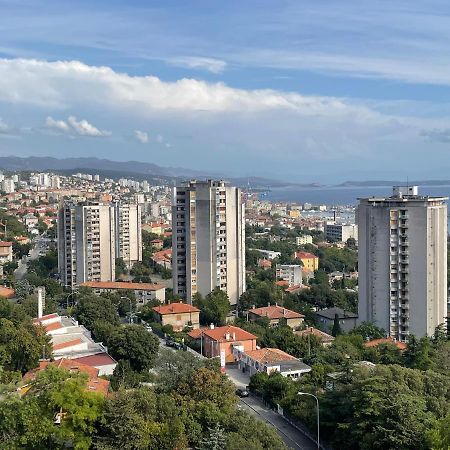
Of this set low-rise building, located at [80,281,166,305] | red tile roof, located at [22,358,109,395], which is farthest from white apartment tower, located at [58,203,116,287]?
red tile roof, located at [22,358,109,395]

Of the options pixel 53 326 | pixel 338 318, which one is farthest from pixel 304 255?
pixel 53 326

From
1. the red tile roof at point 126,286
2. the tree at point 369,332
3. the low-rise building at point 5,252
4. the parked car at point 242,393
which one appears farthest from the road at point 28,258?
the parked car at point 242,393

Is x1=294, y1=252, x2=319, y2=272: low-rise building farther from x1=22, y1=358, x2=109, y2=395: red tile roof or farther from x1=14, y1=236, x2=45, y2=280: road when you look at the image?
x1=22, y1=358, x2=109, y2=395: red tile roof

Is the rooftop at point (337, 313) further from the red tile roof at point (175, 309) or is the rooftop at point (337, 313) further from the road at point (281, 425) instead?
the road at point (281, 425)

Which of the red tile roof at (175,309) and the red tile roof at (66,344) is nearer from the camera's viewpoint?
the red tile roof at (66,344)

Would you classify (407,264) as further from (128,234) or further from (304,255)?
(128,234)

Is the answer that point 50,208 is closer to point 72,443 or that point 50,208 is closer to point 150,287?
point 150,287
